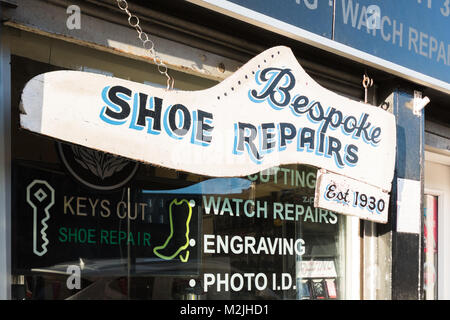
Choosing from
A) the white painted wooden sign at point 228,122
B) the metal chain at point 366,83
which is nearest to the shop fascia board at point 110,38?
the white painted wooden sign at point 228,122

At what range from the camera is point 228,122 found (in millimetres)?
2885

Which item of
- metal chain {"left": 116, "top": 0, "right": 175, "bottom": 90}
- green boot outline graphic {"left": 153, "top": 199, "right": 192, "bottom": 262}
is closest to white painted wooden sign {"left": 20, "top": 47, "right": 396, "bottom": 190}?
metal chain {"left": 116, "top": 0, "right": 175, "bottom": 90}

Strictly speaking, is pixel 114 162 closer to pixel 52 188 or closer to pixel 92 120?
pixel 52 188

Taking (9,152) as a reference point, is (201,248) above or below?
below

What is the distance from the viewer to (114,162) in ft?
10.3

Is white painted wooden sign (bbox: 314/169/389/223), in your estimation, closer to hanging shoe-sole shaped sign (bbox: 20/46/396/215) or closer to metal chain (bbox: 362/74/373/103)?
hanging shoe-sole shaped sign (bbox: 20/46/396/215)

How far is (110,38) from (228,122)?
838 mm

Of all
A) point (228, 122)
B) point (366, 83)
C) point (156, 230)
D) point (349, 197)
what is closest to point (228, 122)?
point (228, 122)

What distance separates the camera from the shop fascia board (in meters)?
2.67

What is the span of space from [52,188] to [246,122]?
1.13m

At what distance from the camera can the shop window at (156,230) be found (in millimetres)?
2791

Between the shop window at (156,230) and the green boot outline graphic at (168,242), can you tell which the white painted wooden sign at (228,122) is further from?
the green boot outline graphic at (168,242)

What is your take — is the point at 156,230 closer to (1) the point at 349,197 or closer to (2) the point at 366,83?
(1) the point at 349,197
